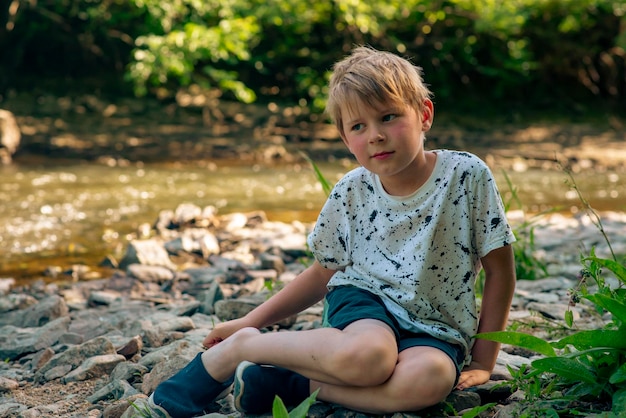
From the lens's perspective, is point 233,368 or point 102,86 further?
point 102,86

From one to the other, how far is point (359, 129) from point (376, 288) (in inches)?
18.6

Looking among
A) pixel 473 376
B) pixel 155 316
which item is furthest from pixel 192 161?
pixel 473 376

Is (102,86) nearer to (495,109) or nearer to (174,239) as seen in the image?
(495,109)

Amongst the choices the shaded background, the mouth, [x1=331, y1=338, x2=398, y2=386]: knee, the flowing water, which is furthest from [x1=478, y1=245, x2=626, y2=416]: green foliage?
the shaded background

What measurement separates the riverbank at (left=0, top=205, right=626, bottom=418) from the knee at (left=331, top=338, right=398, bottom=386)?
0.13 m

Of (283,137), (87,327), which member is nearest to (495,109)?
(283,137)

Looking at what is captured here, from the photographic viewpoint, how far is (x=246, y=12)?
1192 cm

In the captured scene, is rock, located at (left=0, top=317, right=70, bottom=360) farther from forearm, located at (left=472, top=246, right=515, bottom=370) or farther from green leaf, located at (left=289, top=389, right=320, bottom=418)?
forearm, located at (left=472, top=246, right=515, bottom=370)

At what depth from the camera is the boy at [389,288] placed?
212 cm

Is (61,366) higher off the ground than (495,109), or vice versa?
(495,109)

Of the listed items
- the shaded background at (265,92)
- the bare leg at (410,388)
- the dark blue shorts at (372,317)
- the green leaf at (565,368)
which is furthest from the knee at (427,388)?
the shaded background at (265,92)

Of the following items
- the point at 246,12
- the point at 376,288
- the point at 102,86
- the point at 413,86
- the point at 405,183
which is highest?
the point at 246,12

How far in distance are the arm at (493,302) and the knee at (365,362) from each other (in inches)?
13.3

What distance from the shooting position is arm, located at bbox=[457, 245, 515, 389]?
2.30 meters
